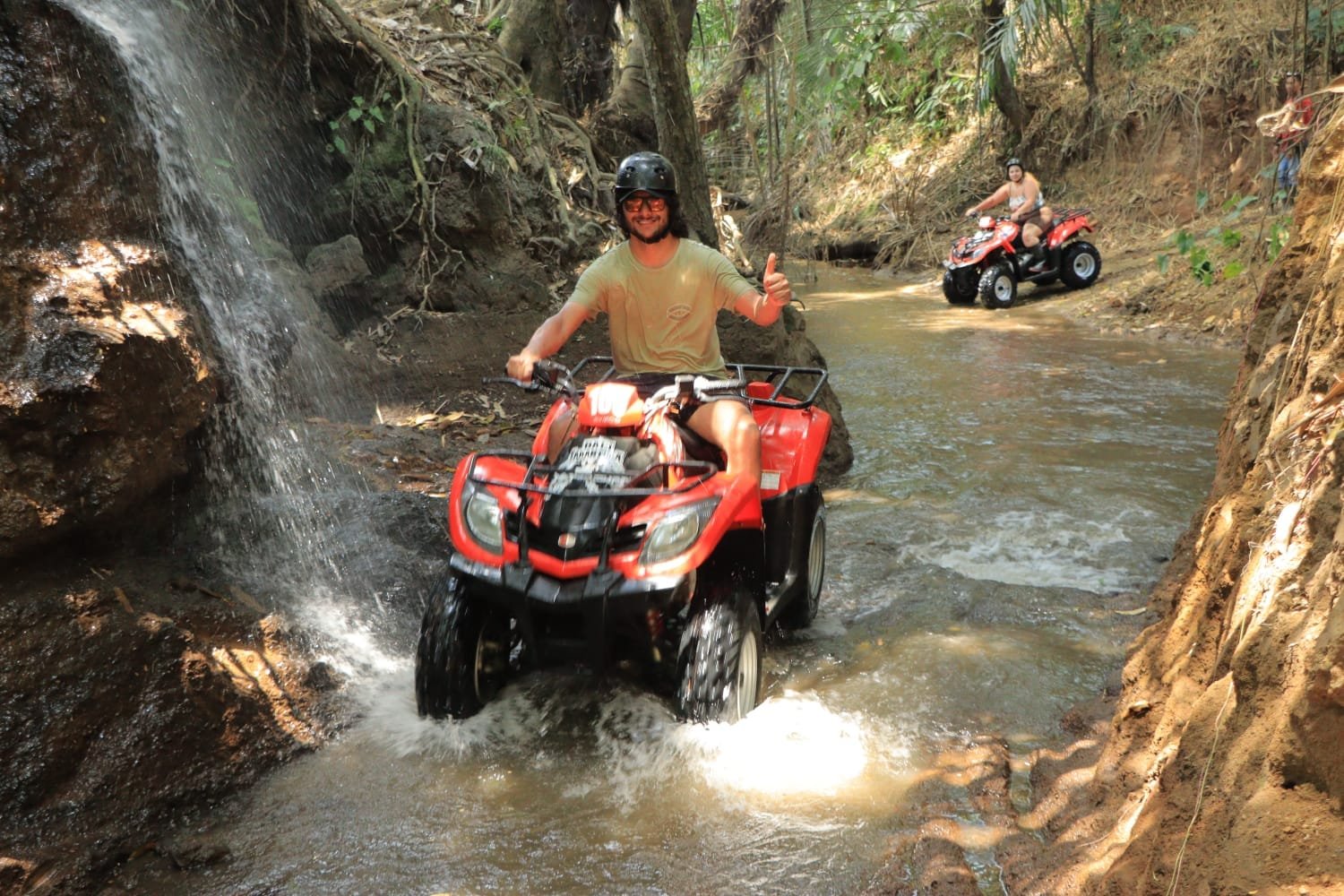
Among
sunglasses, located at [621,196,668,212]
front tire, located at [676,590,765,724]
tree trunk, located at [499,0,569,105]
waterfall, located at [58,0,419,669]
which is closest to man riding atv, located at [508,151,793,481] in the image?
sunglasses, located at [621,196,668,212]

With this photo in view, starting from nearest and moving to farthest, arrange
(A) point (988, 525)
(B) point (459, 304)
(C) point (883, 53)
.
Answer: (A) point (988, 525)
(B) point (459, 304)
(C) point (883, 53)

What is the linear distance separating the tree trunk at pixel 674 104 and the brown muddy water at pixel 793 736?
2442 millimetres

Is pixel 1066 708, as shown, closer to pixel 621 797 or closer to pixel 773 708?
pixel 773 708

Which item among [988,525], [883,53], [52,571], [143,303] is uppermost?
Answer: [883,53]

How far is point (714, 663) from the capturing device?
3.57 metres

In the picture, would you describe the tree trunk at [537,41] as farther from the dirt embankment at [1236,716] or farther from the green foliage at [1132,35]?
the green foliage at [1132,35]

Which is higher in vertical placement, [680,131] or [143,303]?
[680,131]

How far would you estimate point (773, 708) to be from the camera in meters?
4.02

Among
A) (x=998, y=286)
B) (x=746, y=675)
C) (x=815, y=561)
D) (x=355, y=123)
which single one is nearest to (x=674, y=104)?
(x=355, y=123)

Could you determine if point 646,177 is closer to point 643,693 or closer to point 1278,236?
point 643,693

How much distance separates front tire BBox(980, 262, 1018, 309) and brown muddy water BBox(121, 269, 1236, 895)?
750 cm

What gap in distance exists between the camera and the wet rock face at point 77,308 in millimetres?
3514

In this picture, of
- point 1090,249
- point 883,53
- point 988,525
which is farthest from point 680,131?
point 883,53

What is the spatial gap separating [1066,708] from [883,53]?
19700mm
